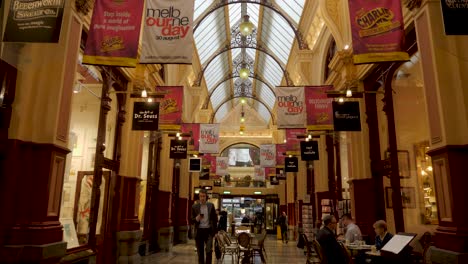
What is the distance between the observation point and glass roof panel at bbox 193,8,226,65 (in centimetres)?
1898

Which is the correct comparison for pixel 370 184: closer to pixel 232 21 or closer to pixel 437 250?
pixel 437 250

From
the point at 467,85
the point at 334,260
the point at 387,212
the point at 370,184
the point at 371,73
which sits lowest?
the point at 334,260

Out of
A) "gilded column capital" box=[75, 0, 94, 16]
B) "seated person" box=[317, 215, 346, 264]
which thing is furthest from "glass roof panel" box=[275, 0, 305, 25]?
"seated person" box=[317, 215, 346, 264]

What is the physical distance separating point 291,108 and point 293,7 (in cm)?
730

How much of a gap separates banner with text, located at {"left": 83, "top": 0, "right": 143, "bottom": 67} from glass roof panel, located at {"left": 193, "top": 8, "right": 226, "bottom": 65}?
42.3 feet

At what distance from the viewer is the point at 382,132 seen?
28.9 ft

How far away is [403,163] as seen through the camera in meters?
8.66

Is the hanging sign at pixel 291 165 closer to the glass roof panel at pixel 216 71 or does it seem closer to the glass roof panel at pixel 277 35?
the glass roof panel at pixel 277 35

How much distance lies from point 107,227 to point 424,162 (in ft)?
26.1

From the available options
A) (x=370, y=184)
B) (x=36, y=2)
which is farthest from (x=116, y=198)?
(x=370, y=184)

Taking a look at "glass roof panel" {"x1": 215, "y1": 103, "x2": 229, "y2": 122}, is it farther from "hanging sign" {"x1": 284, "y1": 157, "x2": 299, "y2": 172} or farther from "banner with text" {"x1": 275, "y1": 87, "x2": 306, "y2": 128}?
"banner with text" {"x1": 275, "y1": 87, "x2": 306, "y2": 128}

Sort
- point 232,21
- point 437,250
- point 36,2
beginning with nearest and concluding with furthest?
point 36,2, point 437,250, point 232,21

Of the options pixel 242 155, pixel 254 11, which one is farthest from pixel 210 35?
pixel 242 155

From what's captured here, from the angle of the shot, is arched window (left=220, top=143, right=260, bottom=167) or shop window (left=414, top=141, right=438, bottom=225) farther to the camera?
arched window (left=220, top=143, right=260, bottom=167)
